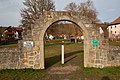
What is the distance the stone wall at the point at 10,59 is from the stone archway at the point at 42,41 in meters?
0.39

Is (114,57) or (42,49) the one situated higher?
(42,49)

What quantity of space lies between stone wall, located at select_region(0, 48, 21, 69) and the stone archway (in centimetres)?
39

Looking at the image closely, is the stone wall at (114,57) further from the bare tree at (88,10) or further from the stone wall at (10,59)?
the bare tree at (88,10)

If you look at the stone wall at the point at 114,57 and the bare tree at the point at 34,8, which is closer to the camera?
the stone wall at the point at 114,57

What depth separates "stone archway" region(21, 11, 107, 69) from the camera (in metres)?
8.89

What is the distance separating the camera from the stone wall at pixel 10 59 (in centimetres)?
875

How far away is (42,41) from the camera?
8.99m

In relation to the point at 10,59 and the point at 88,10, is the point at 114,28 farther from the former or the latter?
the point at 10,59

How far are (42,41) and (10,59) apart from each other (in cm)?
230

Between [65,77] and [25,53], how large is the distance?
3.09 meters

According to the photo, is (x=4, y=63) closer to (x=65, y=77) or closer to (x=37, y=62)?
(x=37, y=62)

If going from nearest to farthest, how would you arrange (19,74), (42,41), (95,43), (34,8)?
(19,74)
(42,41)
(95,43)
(34,8)


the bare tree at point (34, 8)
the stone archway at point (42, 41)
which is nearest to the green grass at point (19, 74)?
the stone archway at point (42, 41)

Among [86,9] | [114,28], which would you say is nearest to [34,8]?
[86,9]
